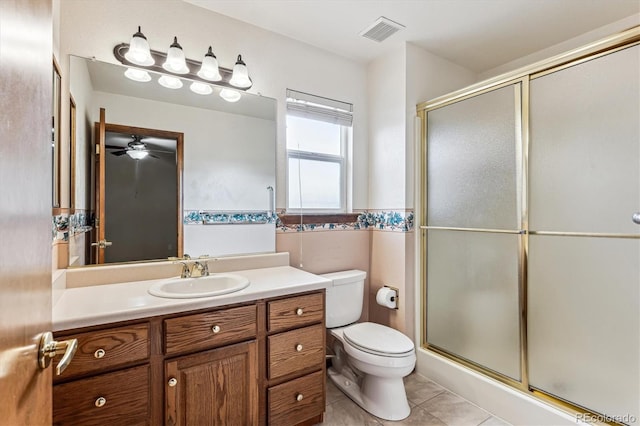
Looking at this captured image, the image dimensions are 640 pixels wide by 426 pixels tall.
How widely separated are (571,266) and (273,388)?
1.61 meters

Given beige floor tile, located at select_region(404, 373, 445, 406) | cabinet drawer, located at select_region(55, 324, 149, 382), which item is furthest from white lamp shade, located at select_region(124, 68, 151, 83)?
beige floor tile, located at select_region(404, 373, 445, 406)

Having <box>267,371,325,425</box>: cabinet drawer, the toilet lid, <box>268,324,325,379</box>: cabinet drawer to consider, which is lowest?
<box>267,371,325,425</box>: cabinet drawer

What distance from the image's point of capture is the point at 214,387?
1330mm

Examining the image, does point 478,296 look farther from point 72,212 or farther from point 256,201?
point 72,212

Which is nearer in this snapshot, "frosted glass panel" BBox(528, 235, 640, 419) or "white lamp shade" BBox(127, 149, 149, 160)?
"frosted glass panel" BBox(528, 235, 640, 419)

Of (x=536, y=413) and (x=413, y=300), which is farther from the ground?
(x=413, y=300)

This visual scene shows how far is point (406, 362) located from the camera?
1.72 metres

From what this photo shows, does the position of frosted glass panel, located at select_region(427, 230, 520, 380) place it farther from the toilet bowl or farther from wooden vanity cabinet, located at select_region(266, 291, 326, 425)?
wooden vanity cabinet, located at select_region(266, 291, 326, 425)

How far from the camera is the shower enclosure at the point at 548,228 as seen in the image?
4.62 ft

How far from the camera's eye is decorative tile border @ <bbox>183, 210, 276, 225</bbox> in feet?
5.92

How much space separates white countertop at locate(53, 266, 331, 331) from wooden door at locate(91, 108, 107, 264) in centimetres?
18

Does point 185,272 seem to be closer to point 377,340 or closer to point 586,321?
point 377,340

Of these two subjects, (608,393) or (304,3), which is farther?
(304,3)

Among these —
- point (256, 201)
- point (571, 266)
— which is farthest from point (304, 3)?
point (571, 266)
